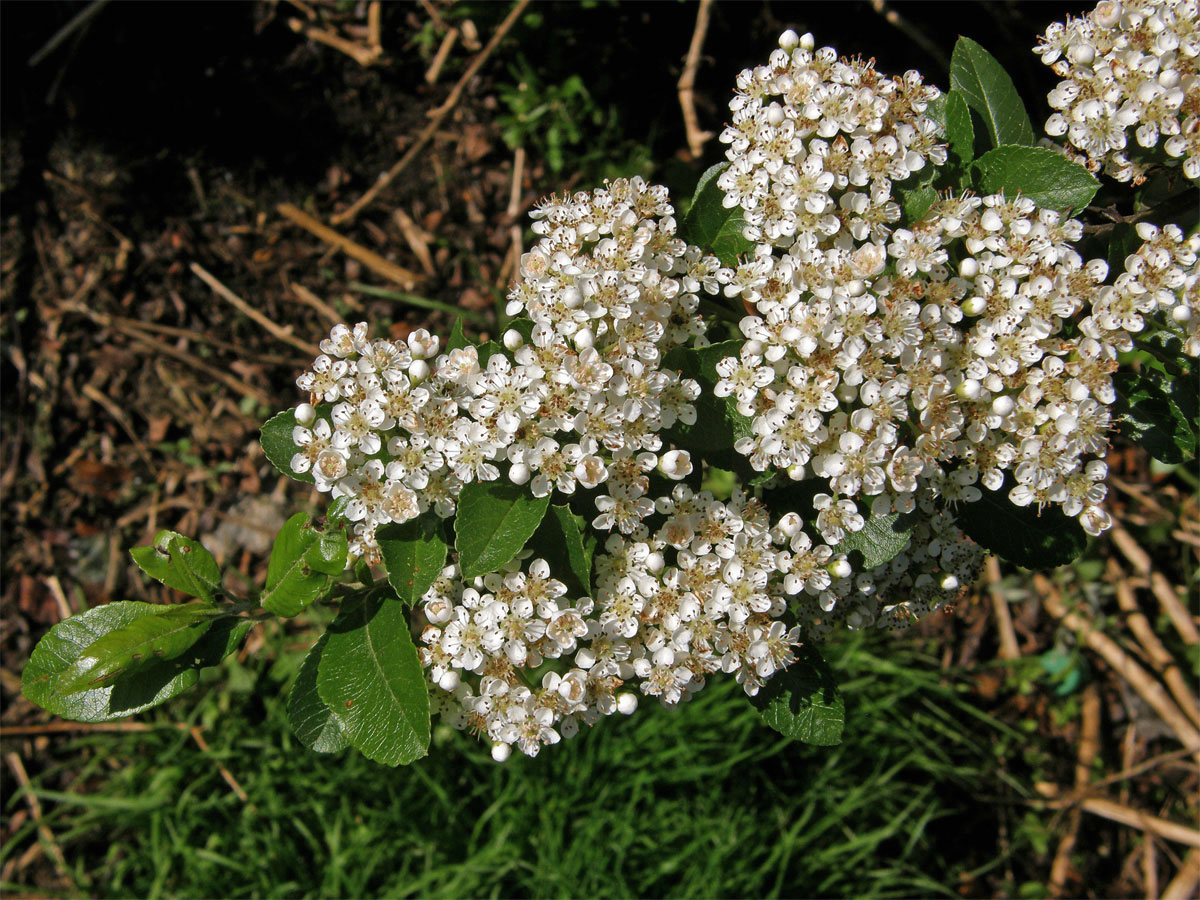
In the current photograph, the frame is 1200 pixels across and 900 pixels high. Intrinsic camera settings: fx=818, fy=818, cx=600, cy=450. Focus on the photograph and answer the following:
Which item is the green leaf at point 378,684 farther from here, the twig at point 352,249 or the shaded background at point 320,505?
the twig at point 352,249

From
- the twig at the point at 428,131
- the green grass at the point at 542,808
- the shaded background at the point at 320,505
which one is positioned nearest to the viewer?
the green grass at the point at 542,808

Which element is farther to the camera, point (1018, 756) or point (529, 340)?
point (1018, 756)

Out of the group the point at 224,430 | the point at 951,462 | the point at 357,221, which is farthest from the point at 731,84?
the point at 224,430

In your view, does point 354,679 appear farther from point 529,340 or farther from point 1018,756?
point 1018,756

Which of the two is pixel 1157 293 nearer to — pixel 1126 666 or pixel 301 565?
pixel 301 565

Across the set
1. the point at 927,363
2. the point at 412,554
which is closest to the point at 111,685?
the point at 412,554

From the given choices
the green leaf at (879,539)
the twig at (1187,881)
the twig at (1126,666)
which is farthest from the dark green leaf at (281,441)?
the twig at (1187,881)
